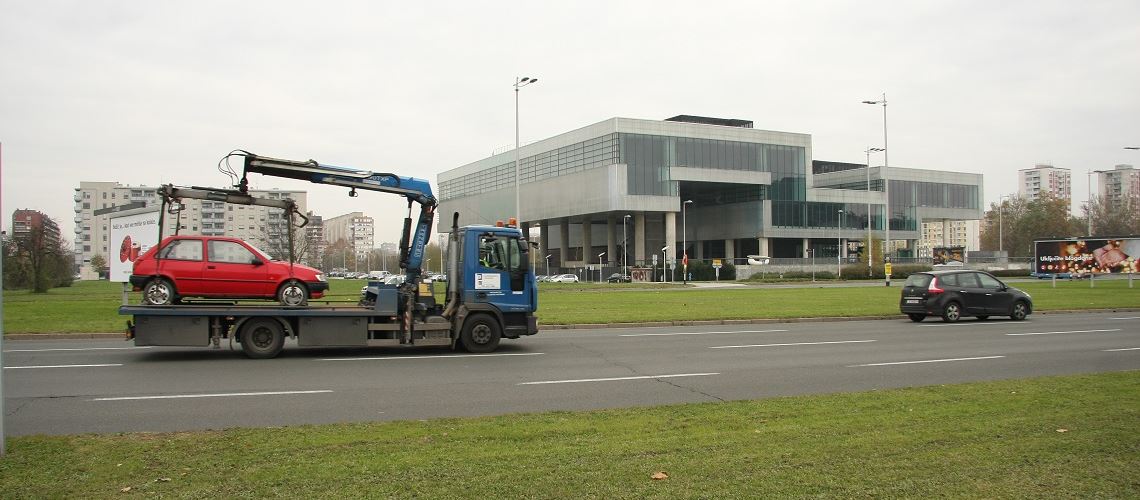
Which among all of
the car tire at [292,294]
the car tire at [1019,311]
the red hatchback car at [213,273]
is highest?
the red hatchback car at [213,273]

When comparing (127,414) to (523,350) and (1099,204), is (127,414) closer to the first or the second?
(523,350)

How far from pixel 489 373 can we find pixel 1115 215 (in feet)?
352

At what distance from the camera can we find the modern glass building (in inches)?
3113

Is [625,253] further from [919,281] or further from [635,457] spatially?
[635,457]

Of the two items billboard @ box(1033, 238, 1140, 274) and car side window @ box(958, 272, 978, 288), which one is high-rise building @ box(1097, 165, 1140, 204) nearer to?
billboard @ box(1033, 238, 1140, 274)

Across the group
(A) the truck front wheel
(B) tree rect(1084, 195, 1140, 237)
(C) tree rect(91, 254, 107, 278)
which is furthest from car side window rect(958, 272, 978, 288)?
(C) tree rect(91, 254, 107, 278)

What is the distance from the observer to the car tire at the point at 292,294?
1412 centimetres

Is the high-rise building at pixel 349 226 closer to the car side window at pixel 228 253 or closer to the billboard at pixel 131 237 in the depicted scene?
the billboard at pixel 131 237

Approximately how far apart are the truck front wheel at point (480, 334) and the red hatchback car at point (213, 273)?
2.99m

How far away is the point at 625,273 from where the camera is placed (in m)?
80.8

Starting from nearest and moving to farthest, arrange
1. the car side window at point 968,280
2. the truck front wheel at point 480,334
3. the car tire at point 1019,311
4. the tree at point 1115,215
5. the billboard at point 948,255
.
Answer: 1. the truck front wheel at point 480,334
2. the car side window at point 968,280
3. the car tire at point 1019,311
4. the billboard at point 948,255
5. the tree at point 1115,215

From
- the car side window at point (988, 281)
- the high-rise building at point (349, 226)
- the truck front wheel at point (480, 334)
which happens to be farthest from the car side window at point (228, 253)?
the high-rise building at point (349, 226)

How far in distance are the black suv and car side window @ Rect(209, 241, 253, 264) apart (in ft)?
61.2

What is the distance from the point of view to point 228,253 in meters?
13.9
